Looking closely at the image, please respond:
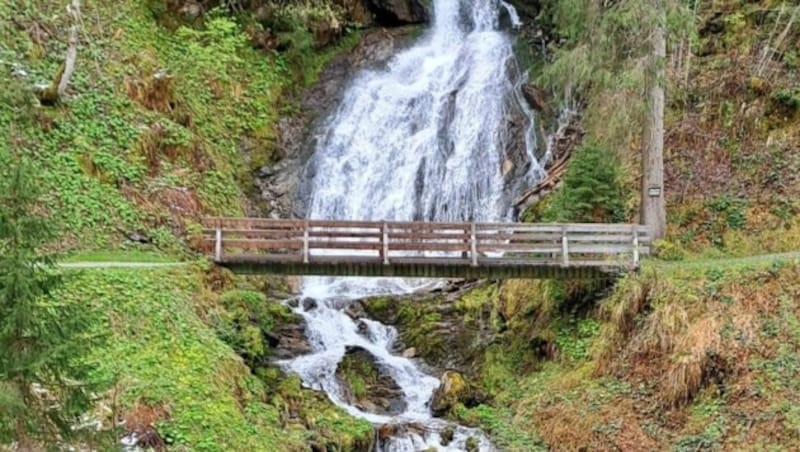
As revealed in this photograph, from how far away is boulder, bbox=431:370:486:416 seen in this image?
12.6 meters

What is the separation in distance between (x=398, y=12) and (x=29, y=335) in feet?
83.4

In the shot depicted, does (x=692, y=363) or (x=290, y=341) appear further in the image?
(x=290, y=341)

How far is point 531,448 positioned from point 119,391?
238 inches

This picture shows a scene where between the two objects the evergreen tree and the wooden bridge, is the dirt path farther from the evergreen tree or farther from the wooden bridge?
the evergreen tree

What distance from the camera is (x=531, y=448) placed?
10969mm

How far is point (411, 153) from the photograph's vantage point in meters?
21.2

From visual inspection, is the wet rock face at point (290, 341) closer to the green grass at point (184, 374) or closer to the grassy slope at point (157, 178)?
the grassy slope at point (157, 178)

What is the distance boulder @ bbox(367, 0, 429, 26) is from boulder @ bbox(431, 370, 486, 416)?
1897 cm

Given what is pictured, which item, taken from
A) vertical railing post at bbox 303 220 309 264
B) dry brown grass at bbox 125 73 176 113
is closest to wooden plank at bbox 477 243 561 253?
vertical railing post at bbox 303 220 309 264

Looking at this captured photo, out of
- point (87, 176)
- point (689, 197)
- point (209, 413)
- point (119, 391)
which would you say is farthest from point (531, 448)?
point (87, 176)

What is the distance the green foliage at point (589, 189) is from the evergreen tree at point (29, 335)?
1086cm

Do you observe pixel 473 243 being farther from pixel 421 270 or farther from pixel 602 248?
pixel 602 248

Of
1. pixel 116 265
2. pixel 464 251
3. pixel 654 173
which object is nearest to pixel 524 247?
pixel 464 251

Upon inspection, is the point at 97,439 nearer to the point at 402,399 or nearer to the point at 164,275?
the point at 164,275
